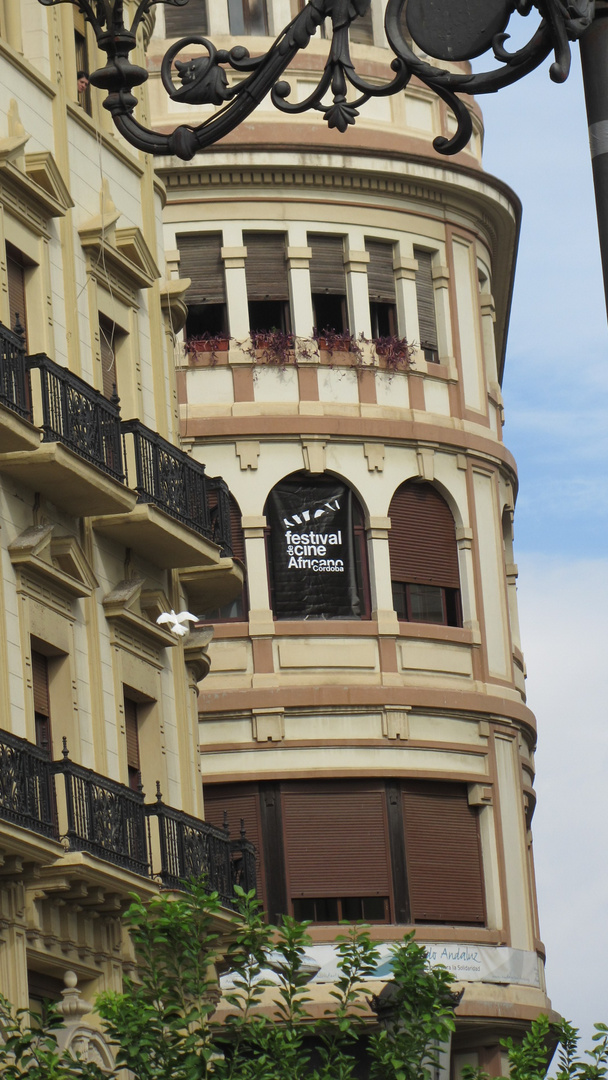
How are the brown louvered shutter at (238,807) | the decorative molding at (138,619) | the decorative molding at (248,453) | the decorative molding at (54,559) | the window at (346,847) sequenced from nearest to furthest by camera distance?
the decorative molding at (54,559) → the decorative molding at (138,619) → the brown louvered shutter at (238,807) → the window at (346,847) → the decorative molding at (248,453)

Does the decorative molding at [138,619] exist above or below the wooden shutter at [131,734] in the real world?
above

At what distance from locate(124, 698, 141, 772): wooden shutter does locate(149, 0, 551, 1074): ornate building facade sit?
7795 millimetres

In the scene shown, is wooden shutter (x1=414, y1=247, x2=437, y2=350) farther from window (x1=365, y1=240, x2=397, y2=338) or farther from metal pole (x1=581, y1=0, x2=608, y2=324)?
metal pole (x1=581, y1=0, x2=608, y2=324)

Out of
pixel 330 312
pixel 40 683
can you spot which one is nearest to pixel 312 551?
pixel 330 312

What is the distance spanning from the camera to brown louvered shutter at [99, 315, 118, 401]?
28578 mm

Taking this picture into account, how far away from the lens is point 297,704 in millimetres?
36438

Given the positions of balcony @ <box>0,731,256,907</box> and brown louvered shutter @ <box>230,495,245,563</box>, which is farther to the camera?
brown louvered shutter @ <box>230,495,245,563</box>

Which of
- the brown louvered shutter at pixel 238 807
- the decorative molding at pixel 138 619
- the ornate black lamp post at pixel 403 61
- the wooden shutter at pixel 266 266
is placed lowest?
the ornate black lamp post at pixel 403 61

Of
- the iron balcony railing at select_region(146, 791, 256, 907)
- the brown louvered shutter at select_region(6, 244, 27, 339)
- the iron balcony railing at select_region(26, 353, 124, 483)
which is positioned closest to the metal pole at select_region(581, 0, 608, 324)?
the iron balcony railing at select_region(26, 353, 124, 483)

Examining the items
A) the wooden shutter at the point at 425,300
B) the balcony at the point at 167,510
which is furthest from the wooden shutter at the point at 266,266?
the balcony at the point at 167,510

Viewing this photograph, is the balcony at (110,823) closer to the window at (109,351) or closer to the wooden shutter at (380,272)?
the window at (109,351)

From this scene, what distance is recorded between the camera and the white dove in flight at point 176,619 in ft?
93.1

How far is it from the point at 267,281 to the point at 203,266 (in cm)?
109

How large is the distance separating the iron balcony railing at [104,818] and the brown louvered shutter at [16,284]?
503 cm
